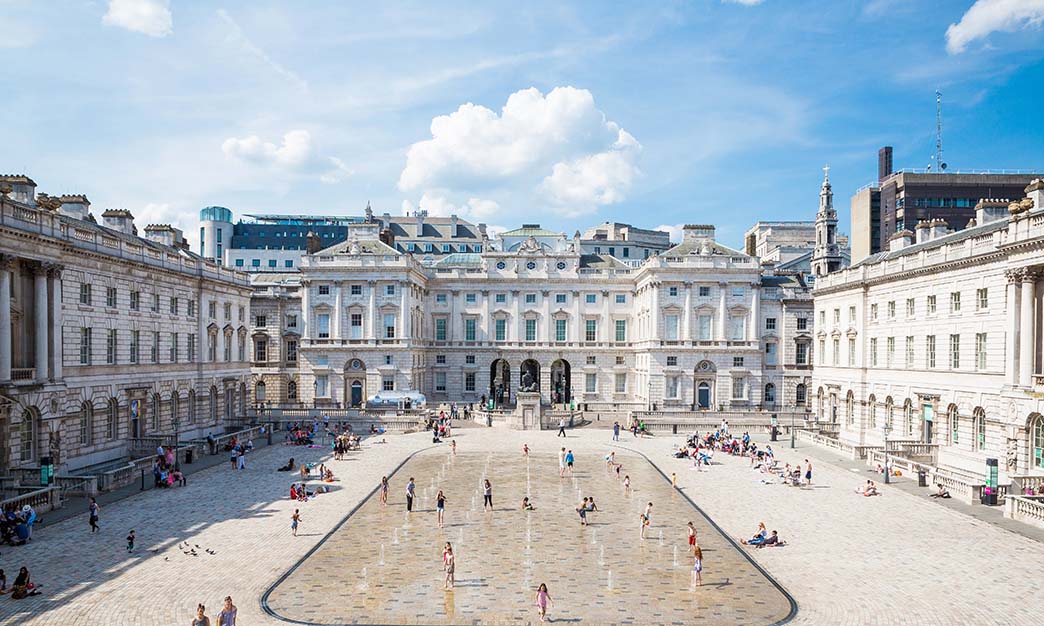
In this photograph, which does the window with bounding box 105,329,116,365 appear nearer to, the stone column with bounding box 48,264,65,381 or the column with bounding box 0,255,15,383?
the stone column with bounding box 48,264,65,381

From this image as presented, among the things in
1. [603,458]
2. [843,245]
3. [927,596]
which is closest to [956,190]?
[843,245]

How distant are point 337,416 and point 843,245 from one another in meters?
91.7

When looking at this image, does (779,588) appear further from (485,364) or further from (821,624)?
(485,364)

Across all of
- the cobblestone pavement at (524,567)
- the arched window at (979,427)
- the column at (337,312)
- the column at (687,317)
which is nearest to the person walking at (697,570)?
the cobblestone pavement at (524,567)

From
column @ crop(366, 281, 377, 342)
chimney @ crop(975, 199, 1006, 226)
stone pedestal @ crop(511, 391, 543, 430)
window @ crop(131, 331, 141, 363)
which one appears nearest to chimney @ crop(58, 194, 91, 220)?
window @ crop(131, 331, 141, 363)

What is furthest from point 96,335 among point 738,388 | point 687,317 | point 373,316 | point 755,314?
point 755,314

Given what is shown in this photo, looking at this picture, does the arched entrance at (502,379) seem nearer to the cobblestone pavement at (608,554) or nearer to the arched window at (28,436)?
the cobblestone pavement at (608,554)

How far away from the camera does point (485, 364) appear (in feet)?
273

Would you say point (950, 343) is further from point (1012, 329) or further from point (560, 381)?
point (560, 381)

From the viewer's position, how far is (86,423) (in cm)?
4197

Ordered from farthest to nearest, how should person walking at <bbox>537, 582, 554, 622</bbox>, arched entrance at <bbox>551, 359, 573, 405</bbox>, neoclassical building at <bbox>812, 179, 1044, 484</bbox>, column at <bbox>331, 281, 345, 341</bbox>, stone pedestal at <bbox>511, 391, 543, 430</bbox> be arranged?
arched entrance at <bbox>551, 359, 573, 405</bbox>, column at <bbox>331, 281, 345, 341</bbox>, stone pedestal at <bbox>511, 391, 543, 430</bbox>, neoclassical building at <bbox>812, 179, 1044, 484</bbox>, person walking at <bbox>537, 582, 554, 622</bbox>

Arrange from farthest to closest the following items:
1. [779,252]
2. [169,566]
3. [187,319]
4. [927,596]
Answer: [779,252] → [187,319] → [169,566] → [927,596]

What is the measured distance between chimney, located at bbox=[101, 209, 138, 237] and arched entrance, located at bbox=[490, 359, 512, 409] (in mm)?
41161

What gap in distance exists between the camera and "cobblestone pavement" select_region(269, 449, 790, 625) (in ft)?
68.8
